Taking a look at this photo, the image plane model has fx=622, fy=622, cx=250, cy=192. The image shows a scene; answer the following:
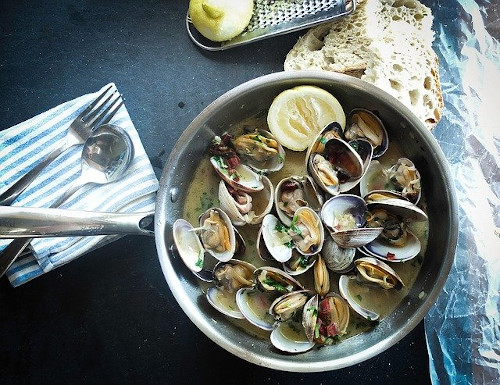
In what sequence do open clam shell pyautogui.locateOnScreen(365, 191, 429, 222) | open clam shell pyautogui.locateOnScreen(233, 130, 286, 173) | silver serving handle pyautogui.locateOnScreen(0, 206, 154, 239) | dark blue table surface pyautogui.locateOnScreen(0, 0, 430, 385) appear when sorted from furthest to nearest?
dark blue table surface pyautogui.locateOnScreen(0, 0, 430, 385), open clam shell pyautogui.locateOnScreen(233, 130, 286, 173), open clam shell pyautogui.locateOnScreen(365, 191, 429, 222), silver serving handle pyautogui.locateOnScreen(0, 206, 154, 239)

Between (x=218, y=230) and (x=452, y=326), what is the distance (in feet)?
2.72

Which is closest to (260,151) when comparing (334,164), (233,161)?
(233,161)

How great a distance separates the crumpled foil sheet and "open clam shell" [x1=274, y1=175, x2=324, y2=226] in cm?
52

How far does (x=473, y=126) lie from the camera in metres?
2.04

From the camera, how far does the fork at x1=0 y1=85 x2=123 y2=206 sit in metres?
1.86

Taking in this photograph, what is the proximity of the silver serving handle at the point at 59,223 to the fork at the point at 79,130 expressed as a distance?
0.33 m

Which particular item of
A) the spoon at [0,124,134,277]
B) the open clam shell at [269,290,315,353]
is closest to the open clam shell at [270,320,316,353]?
the open clam shell at [269,290,315,353]

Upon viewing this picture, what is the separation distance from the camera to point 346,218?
1.78 meters

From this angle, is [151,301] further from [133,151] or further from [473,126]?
[473,126]

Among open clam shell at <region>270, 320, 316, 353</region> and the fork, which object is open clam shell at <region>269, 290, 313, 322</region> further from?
the fork

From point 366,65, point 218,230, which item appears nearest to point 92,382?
point 218,230

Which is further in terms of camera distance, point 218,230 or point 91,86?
point 91,86

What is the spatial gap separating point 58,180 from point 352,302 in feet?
3.12

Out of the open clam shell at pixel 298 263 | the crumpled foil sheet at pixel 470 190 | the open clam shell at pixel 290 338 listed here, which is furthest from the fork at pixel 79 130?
the crumpled foil sheet at pixel 470 190
